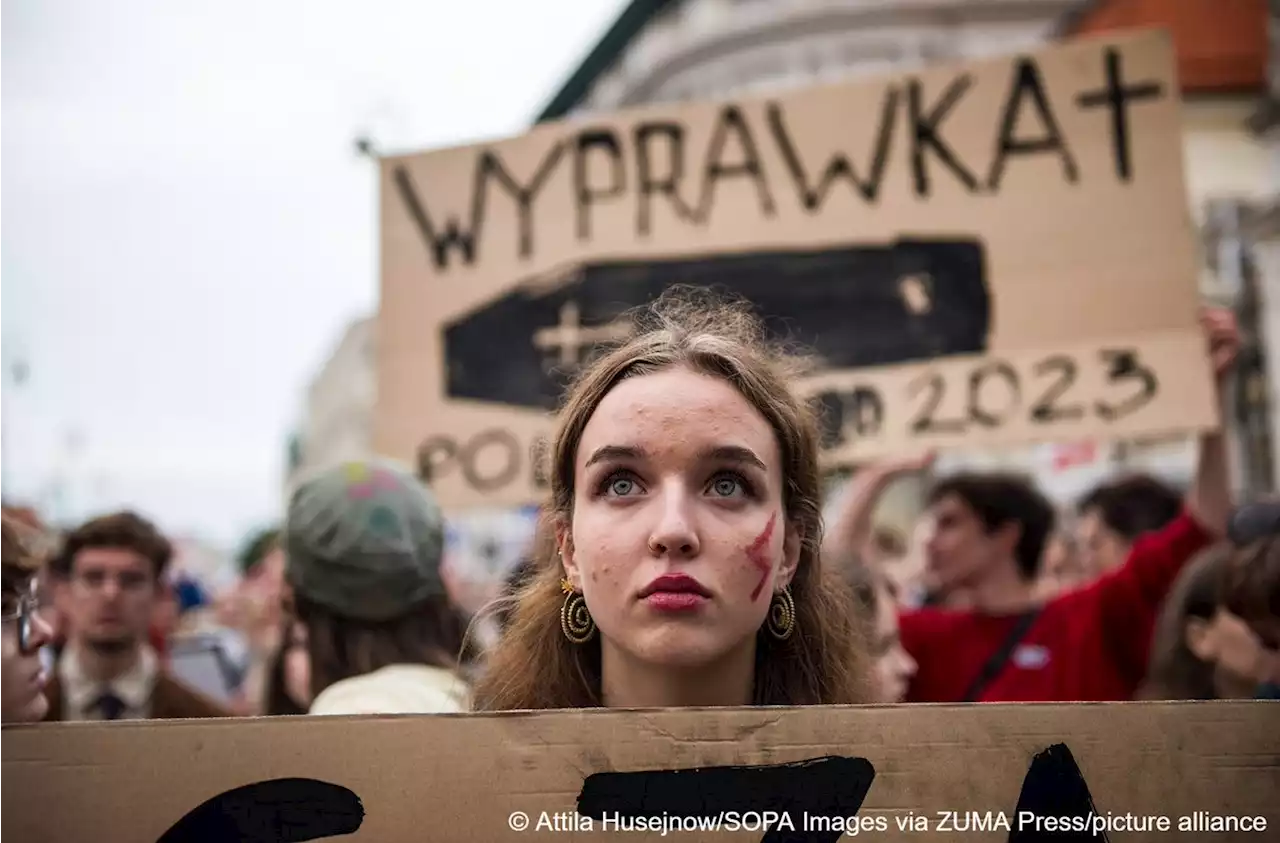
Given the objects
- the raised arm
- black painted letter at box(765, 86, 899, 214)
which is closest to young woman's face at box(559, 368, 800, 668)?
the raised arm

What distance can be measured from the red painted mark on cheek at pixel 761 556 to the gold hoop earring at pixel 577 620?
329 mm

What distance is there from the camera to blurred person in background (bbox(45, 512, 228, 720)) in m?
3.94

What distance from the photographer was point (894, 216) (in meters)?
4.25

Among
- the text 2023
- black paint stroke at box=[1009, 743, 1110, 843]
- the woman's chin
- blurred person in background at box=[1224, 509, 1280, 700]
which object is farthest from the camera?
the text 2023

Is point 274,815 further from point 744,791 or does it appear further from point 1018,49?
point 1018,49

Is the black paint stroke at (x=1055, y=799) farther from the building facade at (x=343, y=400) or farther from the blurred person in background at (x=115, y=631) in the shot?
the building facade at (x=343, y=400)

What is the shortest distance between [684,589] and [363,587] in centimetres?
115

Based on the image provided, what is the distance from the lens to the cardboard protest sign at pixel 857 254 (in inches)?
155

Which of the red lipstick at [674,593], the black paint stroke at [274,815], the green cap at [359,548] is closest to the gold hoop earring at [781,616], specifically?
the red lipstick at [674,593]

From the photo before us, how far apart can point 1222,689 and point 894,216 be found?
6.53 feet

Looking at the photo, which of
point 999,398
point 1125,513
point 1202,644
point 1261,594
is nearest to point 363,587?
point 1261,594

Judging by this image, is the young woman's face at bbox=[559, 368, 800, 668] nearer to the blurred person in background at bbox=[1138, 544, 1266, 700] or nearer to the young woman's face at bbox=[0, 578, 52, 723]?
the young woman's face at bbox=[0, 578, 52, 723]

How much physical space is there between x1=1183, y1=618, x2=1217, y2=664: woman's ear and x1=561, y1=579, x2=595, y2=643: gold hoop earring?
1.73 m

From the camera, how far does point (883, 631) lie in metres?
3.65
